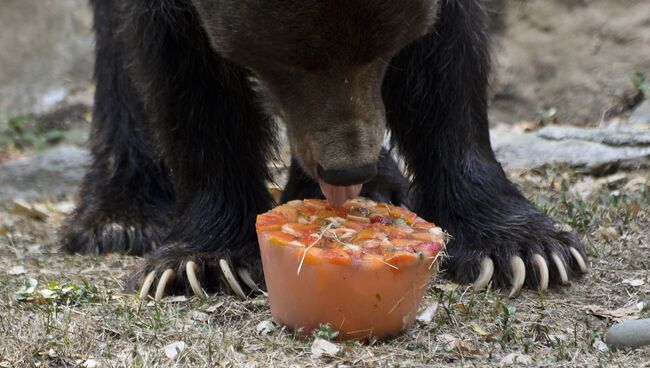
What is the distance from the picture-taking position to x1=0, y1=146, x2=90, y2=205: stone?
24.8ft

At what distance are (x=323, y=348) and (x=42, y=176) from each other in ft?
16.3

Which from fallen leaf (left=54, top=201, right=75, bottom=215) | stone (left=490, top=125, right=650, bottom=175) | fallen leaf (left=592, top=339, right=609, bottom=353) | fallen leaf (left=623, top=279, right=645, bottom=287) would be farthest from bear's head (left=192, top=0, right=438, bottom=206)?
fallen leaf (left=54, top=201, right=75, bottom=215)

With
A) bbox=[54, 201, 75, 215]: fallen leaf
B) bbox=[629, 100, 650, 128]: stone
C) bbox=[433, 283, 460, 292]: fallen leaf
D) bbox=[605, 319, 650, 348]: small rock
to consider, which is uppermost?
bbox=[629, 100, 650, 128]: stone

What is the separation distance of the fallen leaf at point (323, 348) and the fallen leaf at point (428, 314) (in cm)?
42

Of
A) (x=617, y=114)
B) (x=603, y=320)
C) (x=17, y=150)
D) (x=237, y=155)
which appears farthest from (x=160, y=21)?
(x=17, y=150)

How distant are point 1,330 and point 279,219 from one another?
1004 mm

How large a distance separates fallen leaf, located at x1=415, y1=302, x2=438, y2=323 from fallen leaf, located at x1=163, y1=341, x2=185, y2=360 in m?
0.82

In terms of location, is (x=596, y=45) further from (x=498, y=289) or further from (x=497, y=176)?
(x=498, y=289)

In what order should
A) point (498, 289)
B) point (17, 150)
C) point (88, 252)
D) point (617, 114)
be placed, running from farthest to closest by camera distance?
point (17, 150) < point (617, 114) < point (88, 252) < point (498, 289)

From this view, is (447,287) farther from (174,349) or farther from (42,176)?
(42,176)

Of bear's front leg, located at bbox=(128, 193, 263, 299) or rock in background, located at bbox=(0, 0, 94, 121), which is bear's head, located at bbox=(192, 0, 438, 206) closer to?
bear's front leg, located at bbox=(128, 193, 263, 299)

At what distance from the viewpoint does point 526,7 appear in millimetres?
8844

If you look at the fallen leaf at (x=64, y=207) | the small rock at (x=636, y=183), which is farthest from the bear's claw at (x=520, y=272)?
the fallen leaf at (x=64, y=207)

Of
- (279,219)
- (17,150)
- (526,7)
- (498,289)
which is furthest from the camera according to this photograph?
(17,150)
